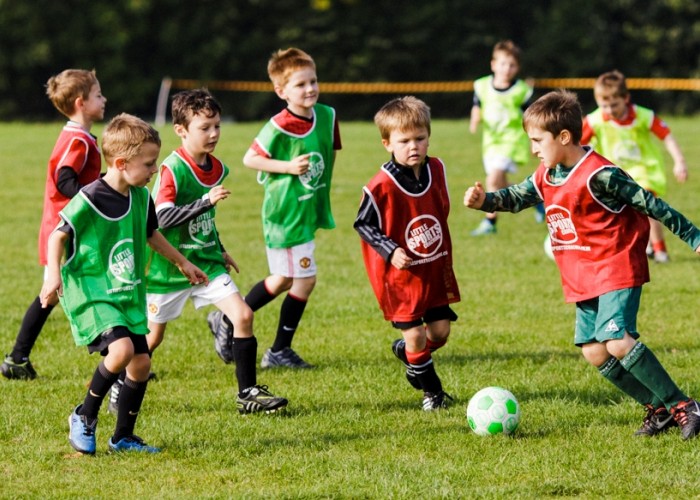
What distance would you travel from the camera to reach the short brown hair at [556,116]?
5.49 meters

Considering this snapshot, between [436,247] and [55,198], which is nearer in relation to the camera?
[436,247]

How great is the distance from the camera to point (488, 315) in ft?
29.4

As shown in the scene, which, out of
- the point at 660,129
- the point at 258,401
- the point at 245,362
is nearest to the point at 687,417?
the point at 258,401

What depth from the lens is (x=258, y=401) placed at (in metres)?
6.17

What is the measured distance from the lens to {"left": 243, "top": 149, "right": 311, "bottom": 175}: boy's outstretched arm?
691cm

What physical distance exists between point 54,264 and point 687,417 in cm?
316

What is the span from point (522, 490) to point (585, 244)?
135cm

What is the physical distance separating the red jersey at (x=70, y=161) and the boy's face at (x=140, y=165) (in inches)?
56.9

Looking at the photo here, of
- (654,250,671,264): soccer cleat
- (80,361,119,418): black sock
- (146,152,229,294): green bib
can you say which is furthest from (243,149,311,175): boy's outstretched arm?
(654,250,671,264): soccer cleat

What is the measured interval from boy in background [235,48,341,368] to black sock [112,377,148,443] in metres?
1.92

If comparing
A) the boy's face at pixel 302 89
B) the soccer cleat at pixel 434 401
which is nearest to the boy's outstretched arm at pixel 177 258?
the soccer cleat at pixel 434 401

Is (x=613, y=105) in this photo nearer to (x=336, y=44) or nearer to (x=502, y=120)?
(x=502, y=120)

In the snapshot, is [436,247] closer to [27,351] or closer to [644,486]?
[644,486]

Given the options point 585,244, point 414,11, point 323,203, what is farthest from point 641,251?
point 414,11
